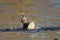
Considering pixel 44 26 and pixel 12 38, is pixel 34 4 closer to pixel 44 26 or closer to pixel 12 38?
pixel 44 26

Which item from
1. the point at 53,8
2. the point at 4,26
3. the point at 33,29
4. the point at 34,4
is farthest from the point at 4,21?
the point at 34,4

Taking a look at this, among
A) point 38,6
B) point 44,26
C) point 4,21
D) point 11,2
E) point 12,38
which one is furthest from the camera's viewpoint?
point 11,2

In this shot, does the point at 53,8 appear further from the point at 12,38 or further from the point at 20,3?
the point at 12,38

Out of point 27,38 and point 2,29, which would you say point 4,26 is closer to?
point 2,29

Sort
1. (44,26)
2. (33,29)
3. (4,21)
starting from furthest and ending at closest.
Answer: (4,21) → (44,26) → (33,29)

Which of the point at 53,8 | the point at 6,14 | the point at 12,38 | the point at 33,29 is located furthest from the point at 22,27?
the point at 53,8

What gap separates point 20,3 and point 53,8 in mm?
4064

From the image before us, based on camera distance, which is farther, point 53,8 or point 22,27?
Result: point 53,8

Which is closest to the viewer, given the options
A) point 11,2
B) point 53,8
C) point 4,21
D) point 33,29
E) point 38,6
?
point 33,29

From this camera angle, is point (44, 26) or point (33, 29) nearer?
point (33, 29)

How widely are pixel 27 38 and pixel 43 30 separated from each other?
4.01ft

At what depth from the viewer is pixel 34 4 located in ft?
72.8

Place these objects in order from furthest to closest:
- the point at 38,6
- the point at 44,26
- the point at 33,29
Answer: the point at 38,6, the point at 44,26, the point at 33,29

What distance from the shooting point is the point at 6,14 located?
59.4ft
